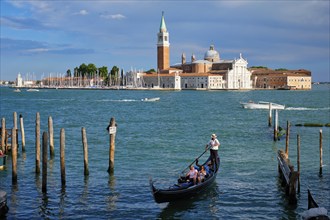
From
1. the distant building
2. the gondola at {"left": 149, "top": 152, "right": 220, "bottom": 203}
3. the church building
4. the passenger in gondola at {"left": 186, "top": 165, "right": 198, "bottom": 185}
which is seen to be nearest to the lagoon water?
the gondola at {"left": 149, "top": 152, "right": 220, "bottom": 203}

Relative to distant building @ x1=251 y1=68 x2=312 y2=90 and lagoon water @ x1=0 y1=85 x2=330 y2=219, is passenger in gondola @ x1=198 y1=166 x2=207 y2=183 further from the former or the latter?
distant building @ x1=251 y1=68 x2=312 y2=90

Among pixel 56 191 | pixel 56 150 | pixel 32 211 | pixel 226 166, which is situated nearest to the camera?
pixel 32 211

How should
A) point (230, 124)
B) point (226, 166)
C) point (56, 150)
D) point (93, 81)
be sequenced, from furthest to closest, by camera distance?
point (93, 81) → point (230, 124) → point (56, 150) → point (226, 166)

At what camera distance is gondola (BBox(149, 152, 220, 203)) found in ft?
31.3

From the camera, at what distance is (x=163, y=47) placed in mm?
119375

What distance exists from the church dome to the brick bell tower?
10.1m

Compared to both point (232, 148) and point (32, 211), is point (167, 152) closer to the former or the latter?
point (232, 148)

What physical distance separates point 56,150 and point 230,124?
1384 cm

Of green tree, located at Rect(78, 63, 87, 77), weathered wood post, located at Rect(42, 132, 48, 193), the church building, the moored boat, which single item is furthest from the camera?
green tree, located at Rect(78, 63, 87, 77)

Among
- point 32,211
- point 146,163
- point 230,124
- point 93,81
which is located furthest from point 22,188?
point 93,81

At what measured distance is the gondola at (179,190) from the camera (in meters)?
9.54

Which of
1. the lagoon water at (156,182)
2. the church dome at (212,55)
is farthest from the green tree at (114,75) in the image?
the lagoon water at (156,182)

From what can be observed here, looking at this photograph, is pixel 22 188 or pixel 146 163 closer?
pixel 22 188

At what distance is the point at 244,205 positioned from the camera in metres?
10.2
